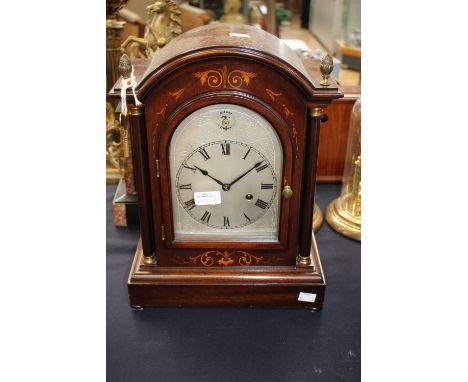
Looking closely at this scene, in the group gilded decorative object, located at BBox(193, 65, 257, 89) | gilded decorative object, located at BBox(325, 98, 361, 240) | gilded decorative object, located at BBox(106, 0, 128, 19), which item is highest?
gilded decorative object, located at BBox(106, 0, 128, 19)

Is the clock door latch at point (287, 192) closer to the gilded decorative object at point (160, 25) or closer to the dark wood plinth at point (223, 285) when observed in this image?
the dark wood plinth at point (223, 285)


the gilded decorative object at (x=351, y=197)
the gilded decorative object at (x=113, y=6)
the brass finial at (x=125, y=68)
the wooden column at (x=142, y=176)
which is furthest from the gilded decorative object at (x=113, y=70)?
the gilded decorative object at (x=351, y=197)

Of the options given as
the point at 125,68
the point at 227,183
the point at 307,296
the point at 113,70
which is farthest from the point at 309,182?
the point at 113,70

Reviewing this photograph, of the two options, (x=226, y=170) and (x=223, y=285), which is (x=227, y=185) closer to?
(x=226, y=170)

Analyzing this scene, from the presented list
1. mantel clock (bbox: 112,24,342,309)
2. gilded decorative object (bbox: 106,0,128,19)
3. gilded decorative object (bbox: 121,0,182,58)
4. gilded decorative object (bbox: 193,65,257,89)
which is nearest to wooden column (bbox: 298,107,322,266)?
mantel clock (bbox: 112,24,342,309)

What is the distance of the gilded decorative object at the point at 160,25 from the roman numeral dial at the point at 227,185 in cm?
50

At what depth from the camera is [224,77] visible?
1018mm

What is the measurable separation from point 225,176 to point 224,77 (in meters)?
0.25

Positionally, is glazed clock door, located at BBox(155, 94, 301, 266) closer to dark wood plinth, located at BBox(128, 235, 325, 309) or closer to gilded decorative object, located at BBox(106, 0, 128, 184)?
dark wood plinth, located at BBox(128, 235, 325, 309)

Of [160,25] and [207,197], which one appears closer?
[207,197]

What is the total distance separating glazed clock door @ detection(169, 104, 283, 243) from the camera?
42.6 inches

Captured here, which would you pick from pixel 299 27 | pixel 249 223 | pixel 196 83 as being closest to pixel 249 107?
pixel 196 83

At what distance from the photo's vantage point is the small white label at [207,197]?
1.16 m

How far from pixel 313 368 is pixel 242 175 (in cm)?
48
